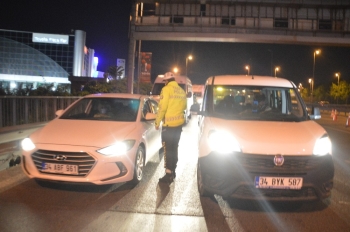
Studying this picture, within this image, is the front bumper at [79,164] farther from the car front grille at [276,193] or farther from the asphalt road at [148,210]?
the car front grille at [276,193]

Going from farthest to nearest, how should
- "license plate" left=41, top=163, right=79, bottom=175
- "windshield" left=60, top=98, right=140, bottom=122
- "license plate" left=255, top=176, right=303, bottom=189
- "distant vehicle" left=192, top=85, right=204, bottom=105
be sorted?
"distant vehicle" left=192, top=85, right=204, bottom=105
"windshield" left=60, top=98, right=140, bottom=122
"license plate" left=41, top=163, right=79, bottom=175
"license plate" left=255, top=176, right=303, bottom=189

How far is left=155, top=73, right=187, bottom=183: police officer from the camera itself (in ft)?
22.6

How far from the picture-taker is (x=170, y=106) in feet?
22.7

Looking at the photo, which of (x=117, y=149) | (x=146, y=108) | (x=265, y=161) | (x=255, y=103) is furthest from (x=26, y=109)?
(x=265, y=161)

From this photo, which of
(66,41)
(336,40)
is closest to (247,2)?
(336,40)

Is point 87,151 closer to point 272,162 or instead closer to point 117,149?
point 117,149

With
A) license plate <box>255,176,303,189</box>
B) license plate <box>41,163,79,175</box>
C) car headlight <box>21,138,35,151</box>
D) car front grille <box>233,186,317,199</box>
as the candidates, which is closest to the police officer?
license plate <box>41,163,79,175</box>

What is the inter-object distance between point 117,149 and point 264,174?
7.47 feet

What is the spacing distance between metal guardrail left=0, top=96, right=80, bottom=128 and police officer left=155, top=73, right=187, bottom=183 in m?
6.84

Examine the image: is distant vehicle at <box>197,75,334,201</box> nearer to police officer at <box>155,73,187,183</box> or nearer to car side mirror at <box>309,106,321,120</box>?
car side mirror at <box>309,106,321,120</box>

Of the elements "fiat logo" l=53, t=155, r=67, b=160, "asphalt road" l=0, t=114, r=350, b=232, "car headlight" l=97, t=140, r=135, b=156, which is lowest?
"asphalt road" l=0, t=114, r=350, b=232

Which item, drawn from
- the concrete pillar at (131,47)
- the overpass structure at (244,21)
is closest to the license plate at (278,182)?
the overpass structure at (244,21)

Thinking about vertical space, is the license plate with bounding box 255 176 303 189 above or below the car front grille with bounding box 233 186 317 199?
above

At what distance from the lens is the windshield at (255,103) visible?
6.45m
